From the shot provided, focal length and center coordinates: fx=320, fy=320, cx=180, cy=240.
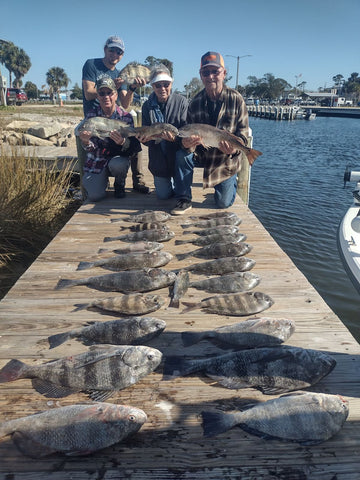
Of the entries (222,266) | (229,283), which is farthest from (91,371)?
(222,266)

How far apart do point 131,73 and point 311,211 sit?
1008cm

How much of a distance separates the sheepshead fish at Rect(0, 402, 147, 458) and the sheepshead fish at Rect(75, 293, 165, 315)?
123 centimetres

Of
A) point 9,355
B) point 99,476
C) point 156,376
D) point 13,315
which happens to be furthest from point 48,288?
point 99,476

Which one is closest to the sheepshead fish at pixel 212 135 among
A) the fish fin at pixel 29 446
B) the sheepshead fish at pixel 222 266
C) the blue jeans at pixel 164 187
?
the blue jeans at pixel 164 187

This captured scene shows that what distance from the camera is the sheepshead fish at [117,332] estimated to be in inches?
116

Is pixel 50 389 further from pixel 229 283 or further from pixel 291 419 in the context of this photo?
pixel 229 283

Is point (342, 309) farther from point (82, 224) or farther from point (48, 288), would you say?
point (48, 288)

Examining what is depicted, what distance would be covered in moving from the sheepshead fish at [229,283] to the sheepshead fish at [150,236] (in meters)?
1.36

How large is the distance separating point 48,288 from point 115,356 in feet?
5.72

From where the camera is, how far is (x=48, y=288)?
3.89 m

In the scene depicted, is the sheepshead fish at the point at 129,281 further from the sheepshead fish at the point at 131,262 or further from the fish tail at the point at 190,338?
the fish tail at the point at 190,338

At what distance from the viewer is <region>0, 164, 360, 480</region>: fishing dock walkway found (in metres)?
1.92

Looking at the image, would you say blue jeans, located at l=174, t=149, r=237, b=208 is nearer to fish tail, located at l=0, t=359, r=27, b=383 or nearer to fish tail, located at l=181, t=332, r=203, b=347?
fish tail, located at l=181, t=332, r=203, b=347

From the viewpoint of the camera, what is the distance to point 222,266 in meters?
4.22
